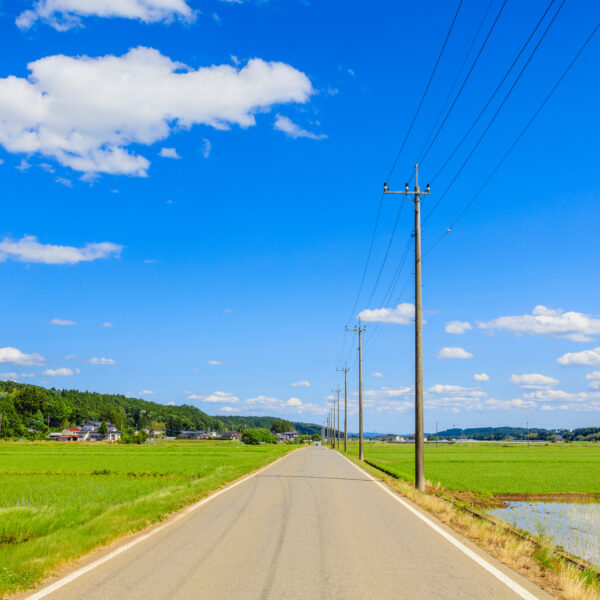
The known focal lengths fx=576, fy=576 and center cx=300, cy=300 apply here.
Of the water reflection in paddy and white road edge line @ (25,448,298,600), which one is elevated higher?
white road edge line @ (25,448,298,600)

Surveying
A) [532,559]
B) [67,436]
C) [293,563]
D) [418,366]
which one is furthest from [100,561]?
[67,436]

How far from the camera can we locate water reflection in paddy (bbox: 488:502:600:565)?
44.2 feet

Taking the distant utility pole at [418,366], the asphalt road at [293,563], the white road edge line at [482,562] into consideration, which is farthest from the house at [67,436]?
the white road edge line at [482,562]

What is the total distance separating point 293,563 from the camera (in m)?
8.27

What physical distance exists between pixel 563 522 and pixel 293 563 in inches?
548

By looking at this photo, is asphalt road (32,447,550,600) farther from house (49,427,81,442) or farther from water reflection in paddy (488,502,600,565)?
house (49,427,81,442)

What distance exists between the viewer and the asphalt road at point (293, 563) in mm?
6716

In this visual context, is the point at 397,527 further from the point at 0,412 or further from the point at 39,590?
the point at 0,412

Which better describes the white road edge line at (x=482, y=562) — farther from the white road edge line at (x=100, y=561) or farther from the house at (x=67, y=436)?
the house at (x=67, y=436)

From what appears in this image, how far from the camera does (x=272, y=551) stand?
9.16 meters

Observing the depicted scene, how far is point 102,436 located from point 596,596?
8081 inches

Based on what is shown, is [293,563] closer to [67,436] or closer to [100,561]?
[100,561]

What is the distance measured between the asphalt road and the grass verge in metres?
0.33

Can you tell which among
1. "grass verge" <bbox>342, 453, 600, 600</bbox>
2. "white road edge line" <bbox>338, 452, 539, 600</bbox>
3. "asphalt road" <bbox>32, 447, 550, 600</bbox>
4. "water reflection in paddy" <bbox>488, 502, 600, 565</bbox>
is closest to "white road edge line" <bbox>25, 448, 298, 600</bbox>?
"asphalt road" <bbox>32, 447, 550, 600</bbox>
